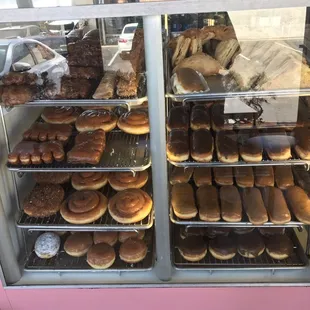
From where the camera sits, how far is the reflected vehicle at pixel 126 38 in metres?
2.46

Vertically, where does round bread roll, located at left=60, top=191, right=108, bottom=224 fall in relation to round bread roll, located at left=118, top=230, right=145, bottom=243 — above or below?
above

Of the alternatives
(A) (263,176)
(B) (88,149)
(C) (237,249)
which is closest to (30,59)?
(B) (88,149)

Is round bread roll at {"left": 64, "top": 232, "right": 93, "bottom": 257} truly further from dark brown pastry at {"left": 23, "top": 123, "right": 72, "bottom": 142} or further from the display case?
dark brown pastry at {"left": 23, "top": 123, "right": 72, "bottom": 142}

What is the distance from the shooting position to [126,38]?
2594 mm

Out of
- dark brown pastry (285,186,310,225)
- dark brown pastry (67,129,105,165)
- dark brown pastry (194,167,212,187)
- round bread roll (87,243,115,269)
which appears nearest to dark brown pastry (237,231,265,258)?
dark brown pastry (285,186,310,225)

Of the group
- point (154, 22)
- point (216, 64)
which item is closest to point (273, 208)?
point (216, 64)

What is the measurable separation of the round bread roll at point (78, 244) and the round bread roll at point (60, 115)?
81cm

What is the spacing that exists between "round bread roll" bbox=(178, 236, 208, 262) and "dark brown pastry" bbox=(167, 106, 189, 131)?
739 millimetres

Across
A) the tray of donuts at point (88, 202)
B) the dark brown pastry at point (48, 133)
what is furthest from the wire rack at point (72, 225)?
the dark brown pastry at point (48, 133)

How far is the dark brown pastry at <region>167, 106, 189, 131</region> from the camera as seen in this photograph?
264 centimetres

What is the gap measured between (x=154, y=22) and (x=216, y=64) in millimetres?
883

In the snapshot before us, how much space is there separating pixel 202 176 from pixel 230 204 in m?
0.30

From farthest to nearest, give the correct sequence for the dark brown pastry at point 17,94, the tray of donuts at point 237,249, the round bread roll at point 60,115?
the round bread roll at point 60,115
the tray of donuts at point 237,249
the dark brown pastry at point 17,94

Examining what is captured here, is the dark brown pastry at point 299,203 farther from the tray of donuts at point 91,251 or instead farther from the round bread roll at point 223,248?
the tray of donuts at point 91,251
